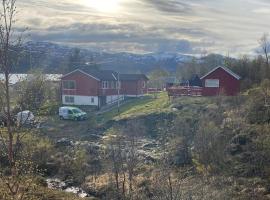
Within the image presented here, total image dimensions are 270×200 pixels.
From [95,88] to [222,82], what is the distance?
57.8 ft

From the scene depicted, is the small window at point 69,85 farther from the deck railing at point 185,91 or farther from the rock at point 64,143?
the rock at point 64,143

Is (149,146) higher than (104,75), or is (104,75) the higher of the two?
(104,75)

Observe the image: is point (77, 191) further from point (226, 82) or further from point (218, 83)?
point (226, 82)

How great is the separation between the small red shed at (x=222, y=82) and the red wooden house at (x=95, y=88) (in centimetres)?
1301

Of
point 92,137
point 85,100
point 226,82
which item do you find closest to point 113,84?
point 85,100

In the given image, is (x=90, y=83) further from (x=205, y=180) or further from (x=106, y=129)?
(x=205, y=180)

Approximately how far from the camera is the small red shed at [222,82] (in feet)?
166

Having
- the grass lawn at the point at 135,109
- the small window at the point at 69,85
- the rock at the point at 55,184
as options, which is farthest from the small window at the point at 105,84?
the rock at the point at 55,184

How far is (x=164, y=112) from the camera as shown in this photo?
151 ft

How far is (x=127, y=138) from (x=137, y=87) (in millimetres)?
30940

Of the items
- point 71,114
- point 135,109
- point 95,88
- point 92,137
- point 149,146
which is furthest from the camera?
point 95,88

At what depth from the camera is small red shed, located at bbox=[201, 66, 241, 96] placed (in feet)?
166

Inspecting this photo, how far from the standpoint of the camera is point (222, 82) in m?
51.1

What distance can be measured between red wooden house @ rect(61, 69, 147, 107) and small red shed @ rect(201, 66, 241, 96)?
1301 centimetres
